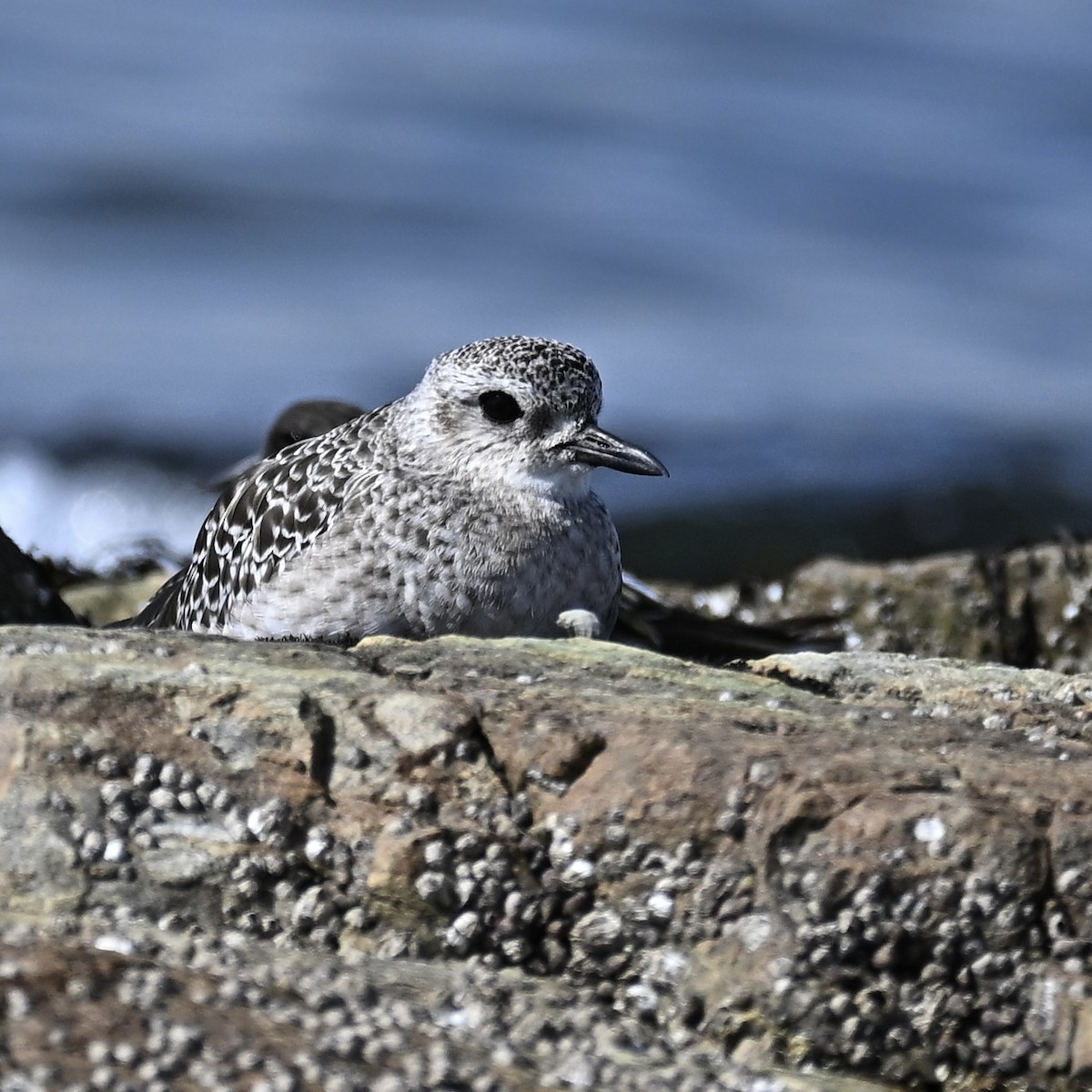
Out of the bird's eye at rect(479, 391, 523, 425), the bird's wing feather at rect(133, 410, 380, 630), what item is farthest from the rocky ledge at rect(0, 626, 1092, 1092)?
the bird's eye at rect(479, 391, 523, 425)

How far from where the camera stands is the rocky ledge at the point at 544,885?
3.46m

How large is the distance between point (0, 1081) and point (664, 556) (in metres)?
12.0

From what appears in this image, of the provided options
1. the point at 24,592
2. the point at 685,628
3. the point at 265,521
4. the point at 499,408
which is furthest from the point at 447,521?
the point at 685,628

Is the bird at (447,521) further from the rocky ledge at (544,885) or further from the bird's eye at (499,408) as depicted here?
the rocky ledge at (544,885)

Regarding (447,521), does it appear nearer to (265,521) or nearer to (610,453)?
(610,453)

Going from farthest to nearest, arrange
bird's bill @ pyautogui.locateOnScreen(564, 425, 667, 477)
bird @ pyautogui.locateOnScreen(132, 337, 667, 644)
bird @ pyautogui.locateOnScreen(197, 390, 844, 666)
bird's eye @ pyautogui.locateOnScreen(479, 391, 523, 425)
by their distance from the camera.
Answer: bird @ pyautogui.locateOnScreen(197, 390, 844, 666) → bird's eye @ pyautogui.locateOnScreen(479, 391, 523, 425) → bird's bill @ pyautogui.locateOnScreen(564, 425, 667, 477) → bird @ pyautogui.locateOnScreen(132, 337, 667, 644)

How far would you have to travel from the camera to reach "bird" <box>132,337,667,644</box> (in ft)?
18.6

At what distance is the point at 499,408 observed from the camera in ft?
20.3

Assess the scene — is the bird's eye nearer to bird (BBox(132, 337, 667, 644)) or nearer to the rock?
bird (BBox(132, 337, 667, 644))

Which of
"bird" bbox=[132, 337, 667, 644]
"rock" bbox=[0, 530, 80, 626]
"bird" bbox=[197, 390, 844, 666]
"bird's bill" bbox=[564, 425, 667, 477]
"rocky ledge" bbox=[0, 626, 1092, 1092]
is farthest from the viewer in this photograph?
"bird" bbox=[197, 390, 844, 666]

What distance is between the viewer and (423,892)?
12.1ft

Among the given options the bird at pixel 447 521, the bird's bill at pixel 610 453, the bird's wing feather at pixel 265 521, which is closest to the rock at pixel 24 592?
the bird's wing feather at pixel 265 521

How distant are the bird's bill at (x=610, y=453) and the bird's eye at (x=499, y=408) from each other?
22 centimetres

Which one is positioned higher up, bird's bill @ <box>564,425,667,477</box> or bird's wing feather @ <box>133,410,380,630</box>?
bird's bill @ <box>564,425,667,477</box>
